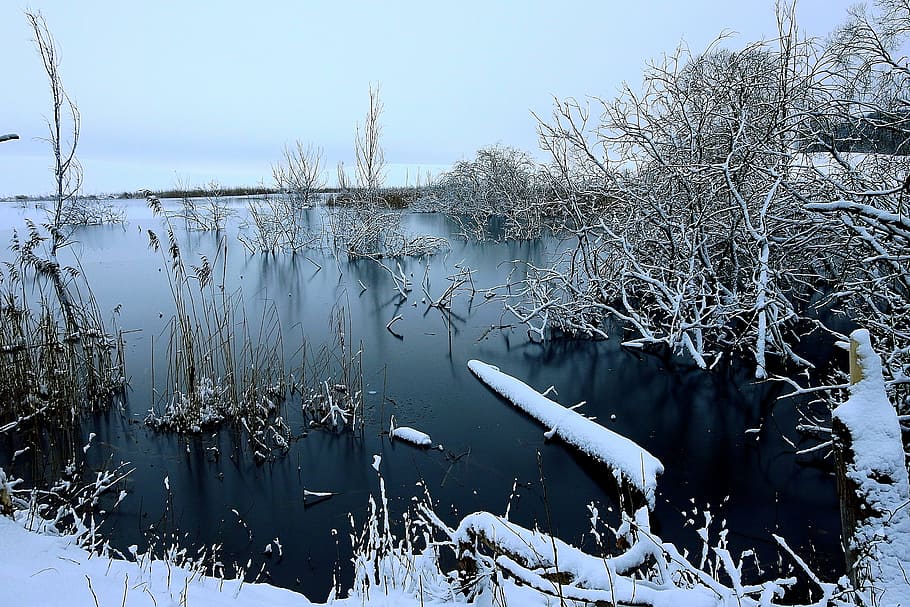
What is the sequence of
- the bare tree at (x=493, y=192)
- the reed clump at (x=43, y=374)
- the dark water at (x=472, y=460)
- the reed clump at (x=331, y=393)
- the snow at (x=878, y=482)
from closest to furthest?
1. the snow at (x=878, y=482)
2. the dark water at (x=472, y=460)
3. the reed clump at (x=43, y=374)
4. the reed clump at (x=331, y=393)
5. the bare tree at (x=493, y=192)

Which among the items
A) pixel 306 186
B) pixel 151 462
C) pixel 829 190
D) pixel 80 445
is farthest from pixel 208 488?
pixel 306 186

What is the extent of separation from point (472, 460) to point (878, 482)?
→ 3634mm

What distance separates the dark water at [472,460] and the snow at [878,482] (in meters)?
0.95

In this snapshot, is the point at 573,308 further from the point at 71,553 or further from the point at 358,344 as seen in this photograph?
the point at 71,553

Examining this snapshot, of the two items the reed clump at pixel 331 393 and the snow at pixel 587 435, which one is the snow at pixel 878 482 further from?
the reed clump at pixel 331 393

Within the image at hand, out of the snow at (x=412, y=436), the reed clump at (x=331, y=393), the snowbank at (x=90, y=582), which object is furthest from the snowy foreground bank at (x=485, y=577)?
the reed clump at (x=331, y=393)

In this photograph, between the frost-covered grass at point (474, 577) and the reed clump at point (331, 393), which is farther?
the reed clump at point (331, 393)

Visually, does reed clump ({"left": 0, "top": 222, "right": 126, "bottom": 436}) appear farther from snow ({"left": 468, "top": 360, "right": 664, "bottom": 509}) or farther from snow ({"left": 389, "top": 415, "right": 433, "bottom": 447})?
snow ({"left": 468, "top": 360, "right": 664, "bottom": 509})

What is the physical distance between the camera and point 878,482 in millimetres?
1619

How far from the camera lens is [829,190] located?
5.79m

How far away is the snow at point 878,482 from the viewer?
159 centimetres

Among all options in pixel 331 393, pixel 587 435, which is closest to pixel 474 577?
pixel 587 435

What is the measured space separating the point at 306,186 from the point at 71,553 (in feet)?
58.4

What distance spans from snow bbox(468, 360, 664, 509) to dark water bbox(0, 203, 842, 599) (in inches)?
5.4
